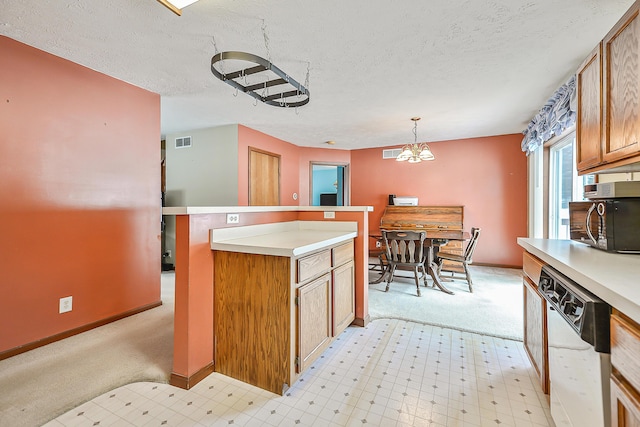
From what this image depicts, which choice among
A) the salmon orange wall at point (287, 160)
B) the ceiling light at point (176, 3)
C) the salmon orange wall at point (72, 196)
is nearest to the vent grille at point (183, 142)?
the salmon orange wall at point (287, 160)

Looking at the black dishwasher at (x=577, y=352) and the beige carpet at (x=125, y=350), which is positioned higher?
the black dishwasher at (x=577, y=352)

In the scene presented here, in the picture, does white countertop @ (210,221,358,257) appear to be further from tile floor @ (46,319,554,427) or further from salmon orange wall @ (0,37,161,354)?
salmon orange wall @ (0,37,161,354)

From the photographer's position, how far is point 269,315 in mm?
1677

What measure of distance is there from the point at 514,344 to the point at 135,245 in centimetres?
371

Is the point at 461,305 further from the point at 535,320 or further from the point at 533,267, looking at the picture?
the point at 533,267

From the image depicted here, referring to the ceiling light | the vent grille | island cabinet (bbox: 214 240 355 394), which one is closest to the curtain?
island cabinet (bbox: 214 240 355 394)

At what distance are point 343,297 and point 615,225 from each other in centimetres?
170

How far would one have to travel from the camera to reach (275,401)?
1.61 m

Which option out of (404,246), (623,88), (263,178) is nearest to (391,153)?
(263,178)

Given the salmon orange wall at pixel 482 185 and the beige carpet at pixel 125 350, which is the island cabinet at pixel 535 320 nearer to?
the beige carpet at pixel 125 350

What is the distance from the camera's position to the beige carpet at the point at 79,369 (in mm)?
1579

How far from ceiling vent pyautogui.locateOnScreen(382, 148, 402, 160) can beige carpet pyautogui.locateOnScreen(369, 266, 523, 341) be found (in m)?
2.72

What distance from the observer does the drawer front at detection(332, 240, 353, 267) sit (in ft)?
7.00

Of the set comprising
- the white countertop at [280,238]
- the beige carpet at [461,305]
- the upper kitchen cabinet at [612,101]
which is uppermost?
the upper kitchen cabinet at [612,101]
